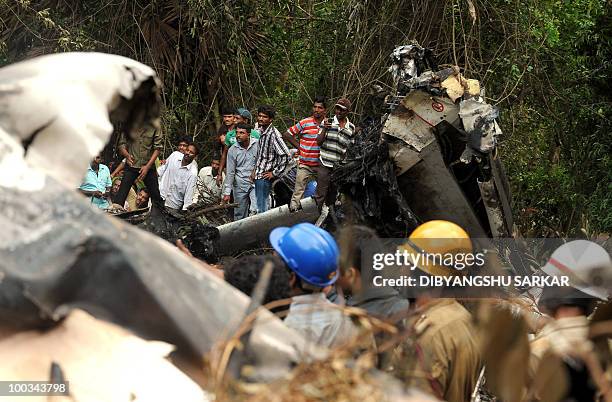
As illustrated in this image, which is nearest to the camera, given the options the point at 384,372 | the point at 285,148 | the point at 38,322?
the point at 384,372

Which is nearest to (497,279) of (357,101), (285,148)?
(285,148)

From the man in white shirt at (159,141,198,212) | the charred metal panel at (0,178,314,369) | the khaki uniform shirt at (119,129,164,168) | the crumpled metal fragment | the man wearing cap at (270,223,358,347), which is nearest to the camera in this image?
the charred metal panel at (0,178,314,369)

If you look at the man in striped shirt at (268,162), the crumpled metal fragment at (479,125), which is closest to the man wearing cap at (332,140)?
the man in striped shirt at (268,162)

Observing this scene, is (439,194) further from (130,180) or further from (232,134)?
(130,180)

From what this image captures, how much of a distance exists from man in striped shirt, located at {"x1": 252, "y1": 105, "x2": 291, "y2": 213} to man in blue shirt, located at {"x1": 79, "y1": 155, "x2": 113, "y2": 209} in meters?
1.74

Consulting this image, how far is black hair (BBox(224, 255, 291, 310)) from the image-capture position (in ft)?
11.0

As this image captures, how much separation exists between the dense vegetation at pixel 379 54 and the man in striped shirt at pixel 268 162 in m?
1.14

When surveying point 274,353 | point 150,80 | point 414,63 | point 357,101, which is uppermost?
point 150,80

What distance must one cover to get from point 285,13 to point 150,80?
11163 millimetres

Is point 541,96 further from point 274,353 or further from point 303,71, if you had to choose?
point 274,353

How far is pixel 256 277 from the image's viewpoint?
Result: 3.48 meters

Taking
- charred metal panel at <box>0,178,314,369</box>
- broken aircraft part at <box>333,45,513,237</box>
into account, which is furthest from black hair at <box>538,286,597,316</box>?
broken aircraft part at <box>333,45,513,237</box>

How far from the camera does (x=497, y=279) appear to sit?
4.24 metres

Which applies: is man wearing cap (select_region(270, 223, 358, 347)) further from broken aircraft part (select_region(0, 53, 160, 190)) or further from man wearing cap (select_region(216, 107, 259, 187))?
man wearing cap (select_region(216, 107, 259, 187))
